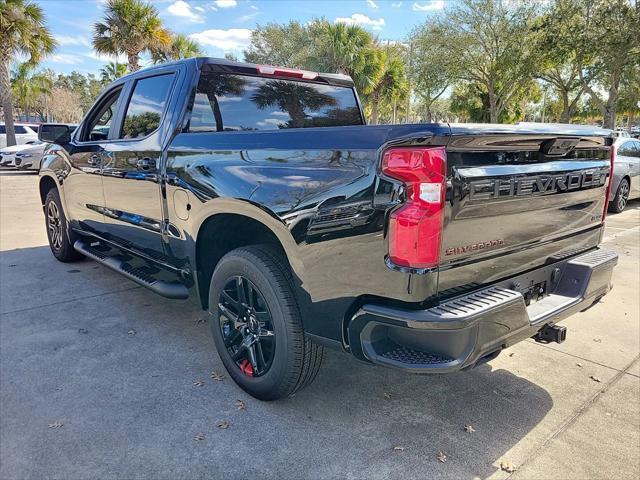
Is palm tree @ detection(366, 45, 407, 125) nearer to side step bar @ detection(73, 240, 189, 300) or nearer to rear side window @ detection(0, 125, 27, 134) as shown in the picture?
rear side window @ detection(0, 125, 27, 134)

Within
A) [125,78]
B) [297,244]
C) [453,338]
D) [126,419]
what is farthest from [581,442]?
[125,78]

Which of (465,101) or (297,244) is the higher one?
(465,101)

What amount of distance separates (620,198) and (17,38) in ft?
72.4

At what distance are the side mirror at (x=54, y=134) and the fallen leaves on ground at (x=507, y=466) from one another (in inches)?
189

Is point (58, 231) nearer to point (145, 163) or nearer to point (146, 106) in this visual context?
point (146, 106)

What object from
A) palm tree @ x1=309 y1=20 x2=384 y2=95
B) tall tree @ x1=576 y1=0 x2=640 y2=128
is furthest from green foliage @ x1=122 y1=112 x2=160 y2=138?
palm tree @ x1=309 y1=20 x2=384 y2=95

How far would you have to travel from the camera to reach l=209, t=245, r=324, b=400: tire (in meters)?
2.56

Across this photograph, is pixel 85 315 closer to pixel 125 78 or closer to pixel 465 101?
pixel 125 78

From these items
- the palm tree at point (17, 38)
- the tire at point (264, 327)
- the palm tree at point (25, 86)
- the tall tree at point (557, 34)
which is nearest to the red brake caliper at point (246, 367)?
the tire at point (264, 327)

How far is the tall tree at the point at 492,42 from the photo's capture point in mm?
21516

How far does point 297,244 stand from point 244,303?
68cm

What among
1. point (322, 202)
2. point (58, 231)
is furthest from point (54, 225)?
point (322, 202)

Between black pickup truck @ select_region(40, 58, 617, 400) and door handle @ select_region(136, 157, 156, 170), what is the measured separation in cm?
1

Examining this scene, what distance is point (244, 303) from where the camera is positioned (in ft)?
9.36
